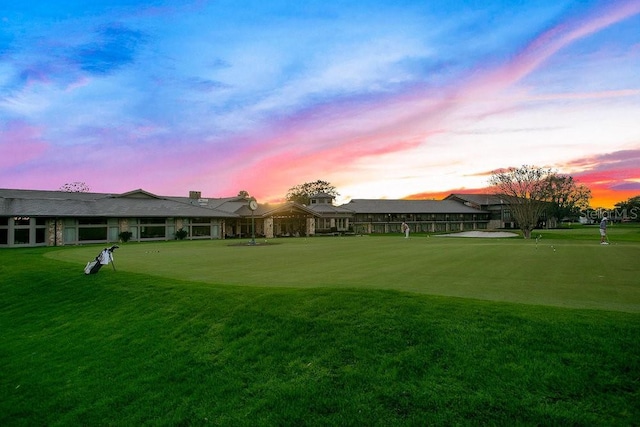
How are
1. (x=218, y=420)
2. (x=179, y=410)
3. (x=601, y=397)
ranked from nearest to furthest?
1. (x=601, y=397)
2. (x=218, y=420)
3. (x=179, y=410)

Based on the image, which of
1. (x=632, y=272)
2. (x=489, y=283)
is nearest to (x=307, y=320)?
(x=489, y=283)

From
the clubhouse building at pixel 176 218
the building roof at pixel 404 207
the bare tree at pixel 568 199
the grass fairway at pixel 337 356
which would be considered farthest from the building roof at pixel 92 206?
the bare tree at pixel 568 199

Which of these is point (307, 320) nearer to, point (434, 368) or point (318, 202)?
point (434, 368)

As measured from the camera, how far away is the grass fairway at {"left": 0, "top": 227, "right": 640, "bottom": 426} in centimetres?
526

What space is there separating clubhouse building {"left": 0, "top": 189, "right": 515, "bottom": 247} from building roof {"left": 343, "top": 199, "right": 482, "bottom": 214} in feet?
0.65

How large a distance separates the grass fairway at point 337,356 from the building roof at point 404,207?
64.4 m

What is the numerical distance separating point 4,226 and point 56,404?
38184mm

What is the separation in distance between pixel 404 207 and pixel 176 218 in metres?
47.3

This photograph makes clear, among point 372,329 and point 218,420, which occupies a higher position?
point 372,329

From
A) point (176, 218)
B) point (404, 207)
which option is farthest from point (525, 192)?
point (176, 218)

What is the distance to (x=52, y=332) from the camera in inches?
423

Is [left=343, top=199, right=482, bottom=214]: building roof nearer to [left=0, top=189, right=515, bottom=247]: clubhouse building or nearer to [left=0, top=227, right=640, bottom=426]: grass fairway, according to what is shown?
[left=0, top=189, right=515, bottom=247]: clubhouse building

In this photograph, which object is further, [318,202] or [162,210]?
[318,202]

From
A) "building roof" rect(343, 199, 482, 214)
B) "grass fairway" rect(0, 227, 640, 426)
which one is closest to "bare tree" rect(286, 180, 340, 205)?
"building roof" rect(343, 199, 482, 214)
